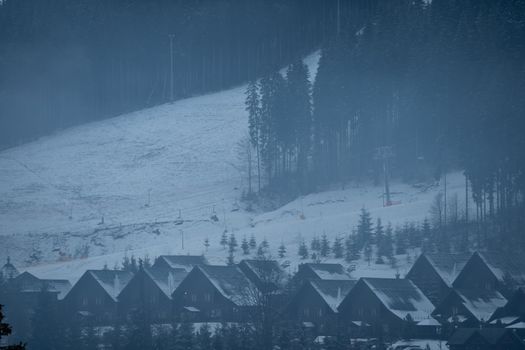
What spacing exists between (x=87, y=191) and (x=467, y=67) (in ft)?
117

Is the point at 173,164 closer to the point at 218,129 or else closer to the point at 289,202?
the point at 218,129

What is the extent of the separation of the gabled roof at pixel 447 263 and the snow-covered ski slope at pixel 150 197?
3.82m

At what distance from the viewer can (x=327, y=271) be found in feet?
181

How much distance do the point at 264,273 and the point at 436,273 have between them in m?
9.47

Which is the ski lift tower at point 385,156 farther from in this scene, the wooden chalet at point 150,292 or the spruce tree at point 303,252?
the wooden chalet at point 150,292

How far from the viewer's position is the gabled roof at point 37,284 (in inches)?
2319

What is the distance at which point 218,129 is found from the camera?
111812 millimetres

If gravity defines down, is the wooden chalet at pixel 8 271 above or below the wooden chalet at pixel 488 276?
above

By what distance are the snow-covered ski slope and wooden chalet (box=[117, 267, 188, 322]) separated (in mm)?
7294

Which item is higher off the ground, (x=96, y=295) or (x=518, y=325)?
(x=96, y=295)

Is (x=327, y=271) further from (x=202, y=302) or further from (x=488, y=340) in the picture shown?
(x=488, y=340)

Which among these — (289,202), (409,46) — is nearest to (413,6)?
(409,46)

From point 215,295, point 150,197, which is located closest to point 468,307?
point 215,295

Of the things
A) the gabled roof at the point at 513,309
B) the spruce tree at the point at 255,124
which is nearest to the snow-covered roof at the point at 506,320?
the gabled roof at the point at 513,309
